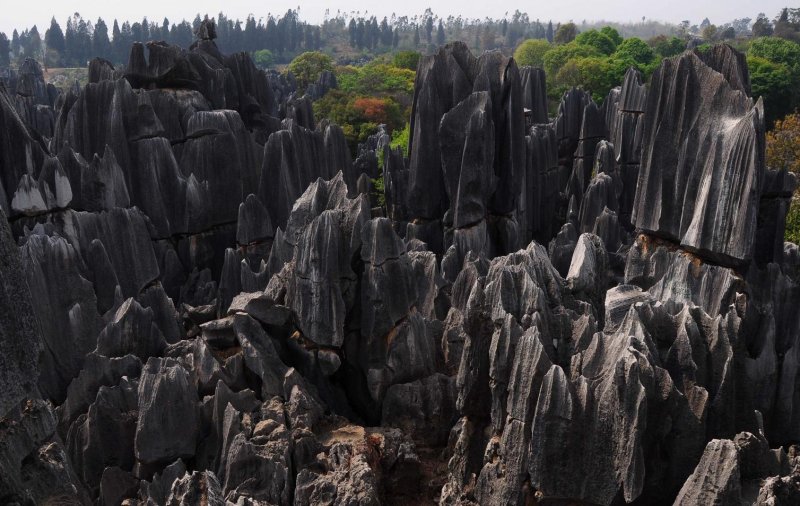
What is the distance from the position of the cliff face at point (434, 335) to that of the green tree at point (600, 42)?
4876cm

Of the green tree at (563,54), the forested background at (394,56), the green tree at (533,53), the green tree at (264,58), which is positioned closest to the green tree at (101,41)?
the forested background at (394,56)

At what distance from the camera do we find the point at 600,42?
63438 millimetres

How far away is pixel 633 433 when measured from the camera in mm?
7398

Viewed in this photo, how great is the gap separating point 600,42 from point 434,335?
57032 millimetres

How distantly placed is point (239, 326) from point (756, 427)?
7.37 meters

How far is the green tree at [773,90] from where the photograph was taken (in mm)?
41781

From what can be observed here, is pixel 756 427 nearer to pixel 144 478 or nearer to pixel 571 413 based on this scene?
pixel 571 413

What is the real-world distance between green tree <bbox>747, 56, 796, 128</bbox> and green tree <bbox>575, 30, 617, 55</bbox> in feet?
69.8

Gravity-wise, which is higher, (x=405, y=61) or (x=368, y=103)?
(x=405, y=61)

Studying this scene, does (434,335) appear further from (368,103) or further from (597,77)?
(597,77)

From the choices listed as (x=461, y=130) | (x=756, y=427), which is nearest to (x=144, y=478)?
(x=756, y=427)

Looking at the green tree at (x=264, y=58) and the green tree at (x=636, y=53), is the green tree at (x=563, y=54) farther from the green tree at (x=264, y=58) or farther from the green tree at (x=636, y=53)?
the green tree at (x=264, y=58)

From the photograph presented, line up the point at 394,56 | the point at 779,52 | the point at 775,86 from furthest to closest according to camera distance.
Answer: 1. the point at 394,56
2. the point at 779,52
3. the point at 775,86

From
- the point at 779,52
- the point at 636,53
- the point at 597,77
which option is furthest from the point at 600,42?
the point at 597,77
